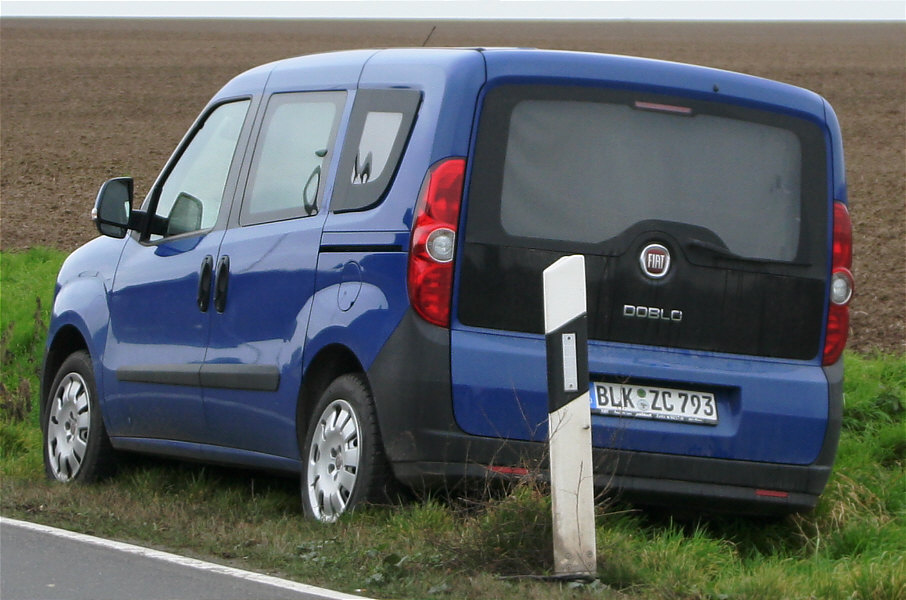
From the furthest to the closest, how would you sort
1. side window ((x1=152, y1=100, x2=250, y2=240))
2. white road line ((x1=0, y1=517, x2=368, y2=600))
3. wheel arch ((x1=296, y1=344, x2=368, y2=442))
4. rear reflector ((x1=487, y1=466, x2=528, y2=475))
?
side window ((x1=152, y1=100, x2=250, y2=240)) → wheel arch ((x1=296, y1=344, x2=368, y2=442)) → rear reflector ((x1=487, y1=466, x2=528, y2=475)) → white road line ((x1=0, y1=517, x2=368, y2=600))

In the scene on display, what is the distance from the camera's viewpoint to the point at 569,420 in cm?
544

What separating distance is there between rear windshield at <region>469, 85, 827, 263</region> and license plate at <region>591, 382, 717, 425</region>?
0.54 meters

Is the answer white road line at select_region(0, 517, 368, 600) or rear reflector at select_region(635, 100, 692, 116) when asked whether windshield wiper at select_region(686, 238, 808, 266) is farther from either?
white road line at select_region(0, 517, 368, 600)

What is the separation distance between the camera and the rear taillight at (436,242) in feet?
19.6

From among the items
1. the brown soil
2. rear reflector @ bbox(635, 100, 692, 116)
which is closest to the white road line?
rear reflector @ bbox(635, 100, 692, 116)

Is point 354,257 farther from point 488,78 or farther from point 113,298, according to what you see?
point 113,298

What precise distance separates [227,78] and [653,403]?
36.8 meters

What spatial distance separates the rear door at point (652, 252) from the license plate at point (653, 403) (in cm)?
3

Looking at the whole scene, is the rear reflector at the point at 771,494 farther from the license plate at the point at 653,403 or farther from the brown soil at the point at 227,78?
the brown soil at the point at 227,78

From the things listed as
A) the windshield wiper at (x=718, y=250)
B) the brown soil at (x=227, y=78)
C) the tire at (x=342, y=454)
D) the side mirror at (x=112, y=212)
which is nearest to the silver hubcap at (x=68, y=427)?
the side mirror at (x=112, y=212)

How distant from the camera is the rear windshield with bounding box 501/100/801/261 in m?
6.13

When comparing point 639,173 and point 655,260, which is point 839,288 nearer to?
point 655,260

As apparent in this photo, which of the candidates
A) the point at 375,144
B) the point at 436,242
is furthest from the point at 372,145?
the point at 436,242

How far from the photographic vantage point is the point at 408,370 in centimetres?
598
